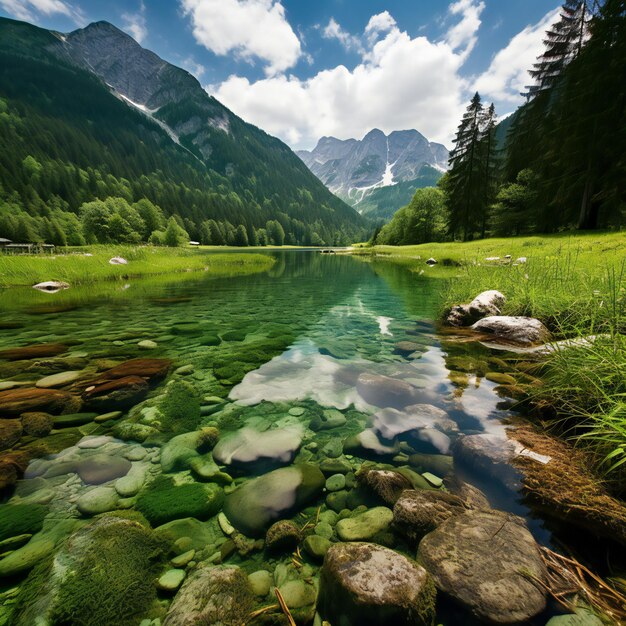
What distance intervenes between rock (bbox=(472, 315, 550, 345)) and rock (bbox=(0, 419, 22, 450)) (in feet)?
31.8

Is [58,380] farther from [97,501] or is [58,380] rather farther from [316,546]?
[316,546]

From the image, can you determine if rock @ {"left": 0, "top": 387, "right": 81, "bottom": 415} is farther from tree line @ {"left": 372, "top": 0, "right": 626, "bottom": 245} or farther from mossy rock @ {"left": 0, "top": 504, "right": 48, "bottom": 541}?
tree line @ {"left": 372, "top": 0, "right": 626, "bottom": 245}

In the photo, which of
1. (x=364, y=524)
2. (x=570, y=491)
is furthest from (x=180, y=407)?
(x=570, y=491)

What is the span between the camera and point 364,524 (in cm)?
268

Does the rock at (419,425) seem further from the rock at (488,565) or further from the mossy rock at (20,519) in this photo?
the mossy rock at (20,519)

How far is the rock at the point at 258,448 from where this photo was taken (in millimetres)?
3549

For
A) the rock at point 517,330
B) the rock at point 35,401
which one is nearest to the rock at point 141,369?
the rock at point 35,401

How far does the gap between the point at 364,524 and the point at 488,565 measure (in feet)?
3.31

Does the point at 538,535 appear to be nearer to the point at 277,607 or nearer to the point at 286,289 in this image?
the point at 277,607

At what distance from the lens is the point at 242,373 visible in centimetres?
620

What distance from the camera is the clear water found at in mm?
3750

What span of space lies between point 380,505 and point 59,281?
2236 centimetres

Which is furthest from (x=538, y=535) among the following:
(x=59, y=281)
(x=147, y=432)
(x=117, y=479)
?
(x=59, y=281)

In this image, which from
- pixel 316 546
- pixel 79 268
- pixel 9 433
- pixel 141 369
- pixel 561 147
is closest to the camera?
pixel 316 546
